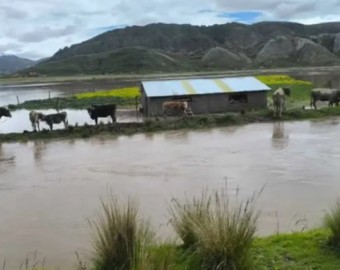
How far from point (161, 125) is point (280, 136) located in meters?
5.55

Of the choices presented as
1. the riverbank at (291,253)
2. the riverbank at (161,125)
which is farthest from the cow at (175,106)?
the riverbank at (291,253)

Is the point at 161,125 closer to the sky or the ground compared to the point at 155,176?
closer to the sky

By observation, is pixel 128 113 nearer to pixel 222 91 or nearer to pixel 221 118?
pixel 222 91

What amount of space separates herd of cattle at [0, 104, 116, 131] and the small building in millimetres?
3610

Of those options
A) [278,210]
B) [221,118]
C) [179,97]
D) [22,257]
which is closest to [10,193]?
[22,257]

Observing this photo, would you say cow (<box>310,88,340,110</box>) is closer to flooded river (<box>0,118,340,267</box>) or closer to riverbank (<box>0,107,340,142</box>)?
riverbank (<box>0,107,340,142</box>)

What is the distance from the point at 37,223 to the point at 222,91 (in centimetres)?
1980

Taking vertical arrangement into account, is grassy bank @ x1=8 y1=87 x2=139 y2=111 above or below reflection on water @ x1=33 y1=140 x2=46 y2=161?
above

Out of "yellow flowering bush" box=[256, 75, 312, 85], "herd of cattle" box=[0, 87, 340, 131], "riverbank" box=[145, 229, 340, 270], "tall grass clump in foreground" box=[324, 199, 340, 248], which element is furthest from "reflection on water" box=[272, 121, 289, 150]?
"yellow flowering bush" box=[256, 75, 312, 85]

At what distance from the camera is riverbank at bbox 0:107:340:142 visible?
21.4 metres

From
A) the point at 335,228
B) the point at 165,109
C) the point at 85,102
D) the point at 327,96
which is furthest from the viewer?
the point at 85,102

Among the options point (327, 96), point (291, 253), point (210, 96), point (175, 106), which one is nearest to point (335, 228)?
point (291, 253)

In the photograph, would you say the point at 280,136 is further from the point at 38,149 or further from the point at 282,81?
the point at 282,81

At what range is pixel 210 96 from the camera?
91.7 ft
